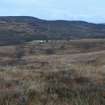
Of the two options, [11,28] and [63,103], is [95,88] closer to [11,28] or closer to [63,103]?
[63,103]

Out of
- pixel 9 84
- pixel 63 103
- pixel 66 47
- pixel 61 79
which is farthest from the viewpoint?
pixel 66 47

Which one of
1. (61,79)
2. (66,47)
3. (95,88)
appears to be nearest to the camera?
(95,88)

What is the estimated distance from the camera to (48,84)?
11.2 metres

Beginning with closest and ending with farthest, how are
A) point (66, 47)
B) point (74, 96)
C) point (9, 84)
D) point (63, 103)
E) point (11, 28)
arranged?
point (63, 103) → point (74, 96) → point (9, 84) → point (66, 47) → point (11, 28)

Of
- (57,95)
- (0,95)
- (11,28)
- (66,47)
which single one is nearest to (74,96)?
(57,95)

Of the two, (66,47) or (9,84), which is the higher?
(9,84)

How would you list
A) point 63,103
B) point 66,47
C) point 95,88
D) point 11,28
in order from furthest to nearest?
point 11,28
point 66,47
point 95,88
point 63,103

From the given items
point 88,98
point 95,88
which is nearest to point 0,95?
point 88,98

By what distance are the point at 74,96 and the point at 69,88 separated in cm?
98

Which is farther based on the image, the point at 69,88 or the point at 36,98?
the point at 69,88

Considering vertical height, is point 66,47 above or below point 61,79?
below

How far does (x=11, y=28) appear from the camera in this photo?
500ft

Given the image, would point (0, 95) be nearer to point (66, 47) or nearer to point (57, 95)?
point (57, 95)

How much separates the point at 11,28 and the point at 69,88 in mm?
143203
